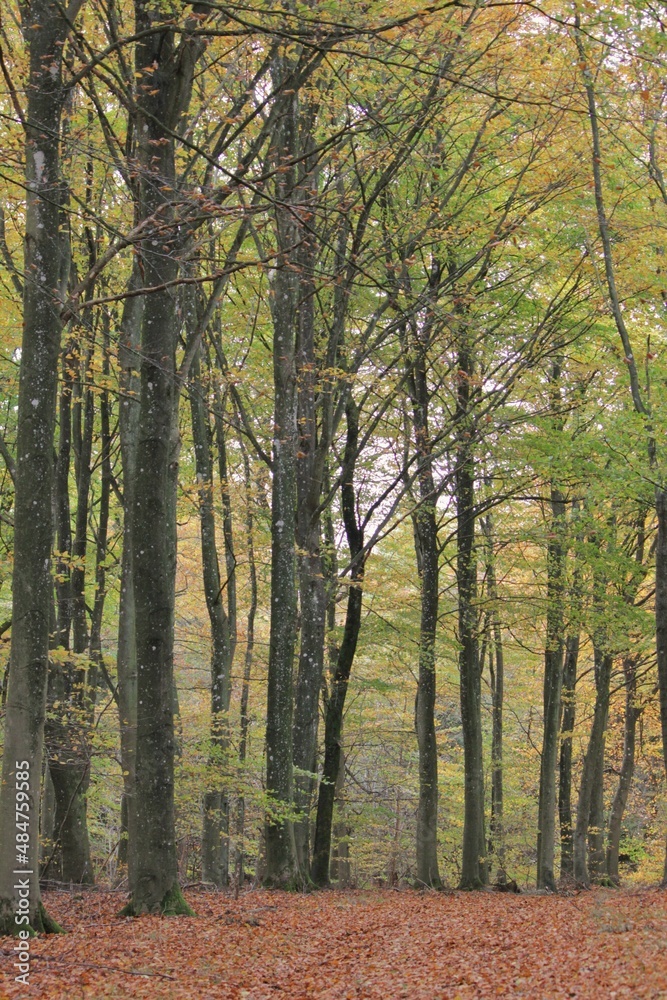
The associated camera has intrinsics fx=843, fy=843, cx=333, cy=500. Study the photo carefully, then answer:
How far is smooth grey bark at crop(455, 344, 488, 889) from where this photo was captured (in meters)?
15.2

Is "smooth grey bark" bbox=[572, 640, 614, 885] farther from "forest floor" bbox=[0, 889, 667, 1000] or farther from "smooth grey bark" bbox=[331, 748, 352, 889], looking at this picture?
"forest floor" bbox=[0, 889, 667, 1000]

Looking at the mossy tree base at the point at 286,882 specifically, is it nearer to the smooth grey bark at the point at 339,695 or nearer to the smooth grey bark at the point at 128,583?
the smooth grey bark at the point at 128,583

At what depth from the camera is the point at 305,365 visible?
11.7 m

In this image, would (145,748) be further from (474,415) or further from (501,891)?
(501,891)

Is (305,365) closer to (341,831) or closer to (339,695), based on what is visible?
(339,695)

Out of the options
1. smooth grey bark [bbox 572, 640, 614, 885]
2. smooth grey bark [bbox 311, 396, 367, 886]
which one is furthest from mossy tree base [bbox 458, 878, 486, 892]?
smooth grey bark [bbox 572, 640, 614, 885]

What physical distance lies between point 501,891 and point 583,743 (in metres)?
12.1

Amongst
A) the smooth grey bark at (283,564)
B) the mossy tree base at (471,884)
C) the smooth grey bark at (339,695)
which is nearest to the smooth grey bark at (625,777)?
the mossy tree base at (471,884)

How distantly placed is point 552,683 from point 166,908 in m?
11.6

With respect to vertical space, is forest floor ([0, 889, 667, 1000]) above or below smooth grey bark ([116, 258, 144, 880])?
below

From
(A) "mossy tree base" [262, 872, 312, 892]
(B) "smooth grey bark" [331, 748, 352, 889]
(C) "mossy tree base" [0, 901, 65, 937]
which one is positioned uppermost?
(C) "mossy tree base" [0, 901, 65, 937]

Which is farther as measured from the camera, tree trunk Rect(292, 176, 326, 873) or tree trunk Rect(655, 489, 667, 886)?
tree trunk Rect(292, 176, 326, 873)

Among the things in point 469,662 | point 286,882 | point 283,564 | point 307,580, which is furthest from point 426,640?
point 286,882

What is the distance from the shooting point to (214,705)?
596 inches
